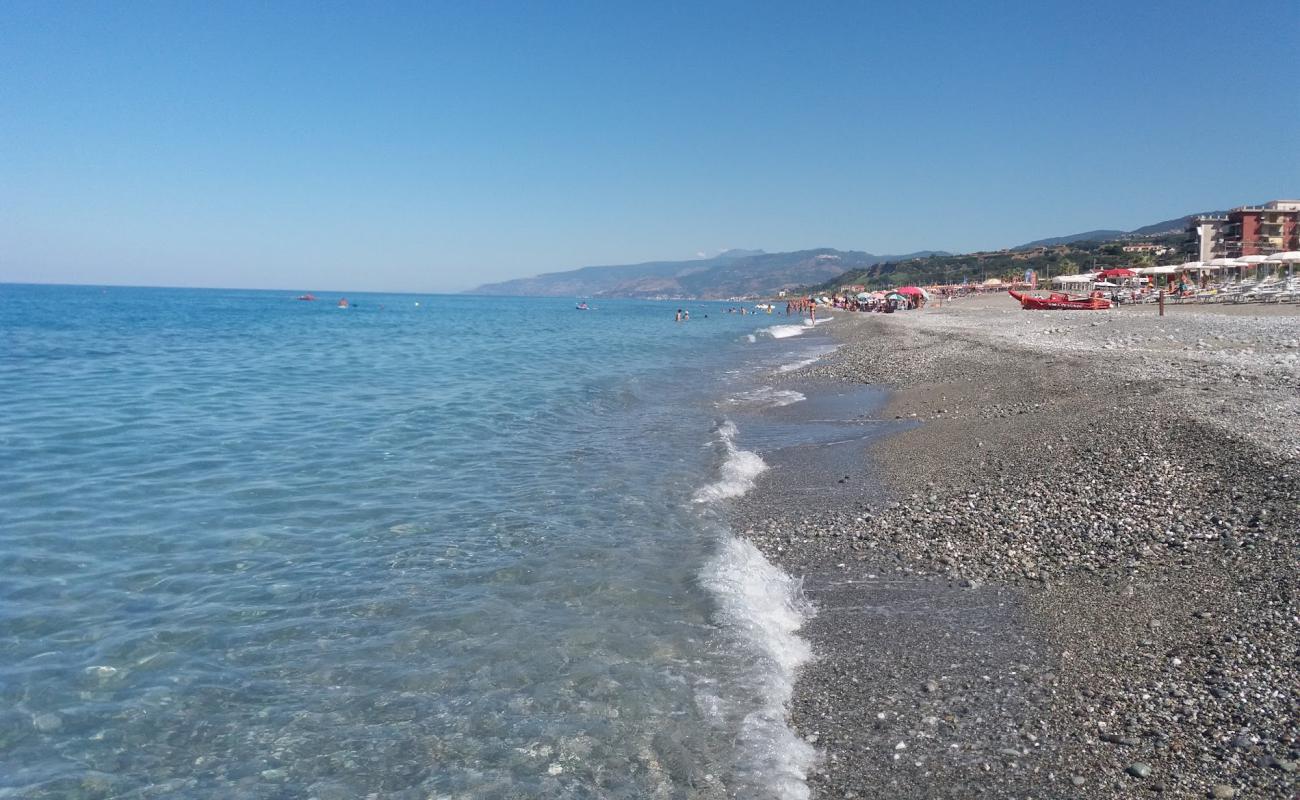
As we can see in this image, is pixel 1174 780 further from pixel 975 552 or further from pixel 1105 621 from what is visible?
pixel 975 552

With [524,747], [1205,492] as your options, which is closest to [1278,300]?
[1205,492]

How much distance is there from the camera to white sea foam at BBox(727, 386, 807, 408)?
1862 centimetres

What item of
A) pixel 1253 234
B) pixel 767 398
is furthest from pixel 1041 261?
pixel 767 398

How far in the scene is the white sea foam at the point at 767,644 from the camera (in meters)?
4.52

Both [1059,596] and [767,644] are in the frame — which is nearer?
[767,644]

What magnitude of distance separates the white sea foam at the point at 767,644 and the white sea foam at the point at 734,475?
6.07 ft

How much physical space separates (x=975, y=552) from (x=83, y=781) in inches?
295

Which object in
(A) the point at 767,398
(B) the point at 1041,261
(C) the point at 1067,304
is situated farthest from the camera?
(B) the point at 1041,261

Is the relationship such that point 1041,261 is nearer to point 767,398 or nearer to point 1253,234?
point 1253,234

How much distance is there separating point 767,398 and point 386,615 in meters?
14.1

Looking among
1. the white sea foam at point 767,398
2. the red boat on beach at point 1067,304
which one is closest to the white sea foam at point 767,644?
the white sea foam at point 767,398

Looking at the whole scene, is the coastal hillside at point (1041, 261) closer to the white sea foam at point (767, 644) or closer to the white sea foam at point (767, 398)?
the white sea foam at point (767, 398)

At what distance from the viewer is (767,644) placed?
6.06 meters

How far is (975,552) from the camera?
736cm
